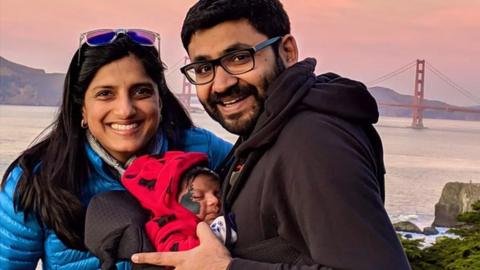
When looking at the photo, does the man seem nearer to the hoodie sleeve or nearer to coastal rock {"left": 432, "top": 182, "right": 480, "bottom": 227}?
the hoodie sleeve

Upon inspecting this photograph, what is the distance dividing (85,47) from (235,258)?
0.97 m

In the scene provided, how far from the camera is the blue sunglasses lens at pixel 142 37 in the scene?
196cm

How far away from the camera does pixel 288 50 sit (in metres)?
1.53

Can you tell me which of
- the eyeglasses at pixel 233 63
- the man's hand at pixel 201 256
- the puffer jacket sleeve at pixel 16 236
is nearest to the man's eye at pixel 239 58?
the eyeglasses at pixel 233 63

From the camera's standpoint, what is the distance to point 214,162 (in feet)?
7.06

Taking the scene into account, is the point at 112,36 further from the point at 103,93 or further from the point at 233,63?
the point at 233,63

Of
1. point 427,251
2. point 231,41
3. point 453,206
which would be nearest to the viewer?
point 231,41

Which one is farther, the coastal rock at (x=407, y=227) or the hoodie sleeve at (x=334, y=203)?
the coastal rock at (x=407, y=227)

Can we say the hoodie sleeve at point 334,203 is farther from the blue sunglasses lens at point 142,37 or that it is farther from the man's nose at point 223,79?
the blue sunglasses lens at point 142,37

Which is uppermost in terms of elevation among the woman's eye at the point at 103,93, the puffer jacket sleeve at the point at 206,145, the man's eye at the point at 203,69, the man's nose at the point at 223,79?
the man's eye at the point at 203,69

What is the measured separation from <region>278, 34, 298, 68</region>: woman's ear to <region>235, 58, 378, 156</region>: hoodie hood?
0.43 feet

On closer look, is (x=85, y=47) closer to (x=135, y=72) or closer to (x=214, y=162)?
(x=135, y=72)

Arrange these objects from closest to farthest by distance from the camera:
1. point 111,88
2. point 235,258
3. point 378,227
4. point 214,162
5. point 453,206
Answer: point 378,227, point 235,258, point 111,88, point 214,162, point 453,206

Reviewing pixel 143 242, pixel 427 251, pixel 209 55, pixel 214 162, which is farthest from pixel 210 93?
pixel 427 251
